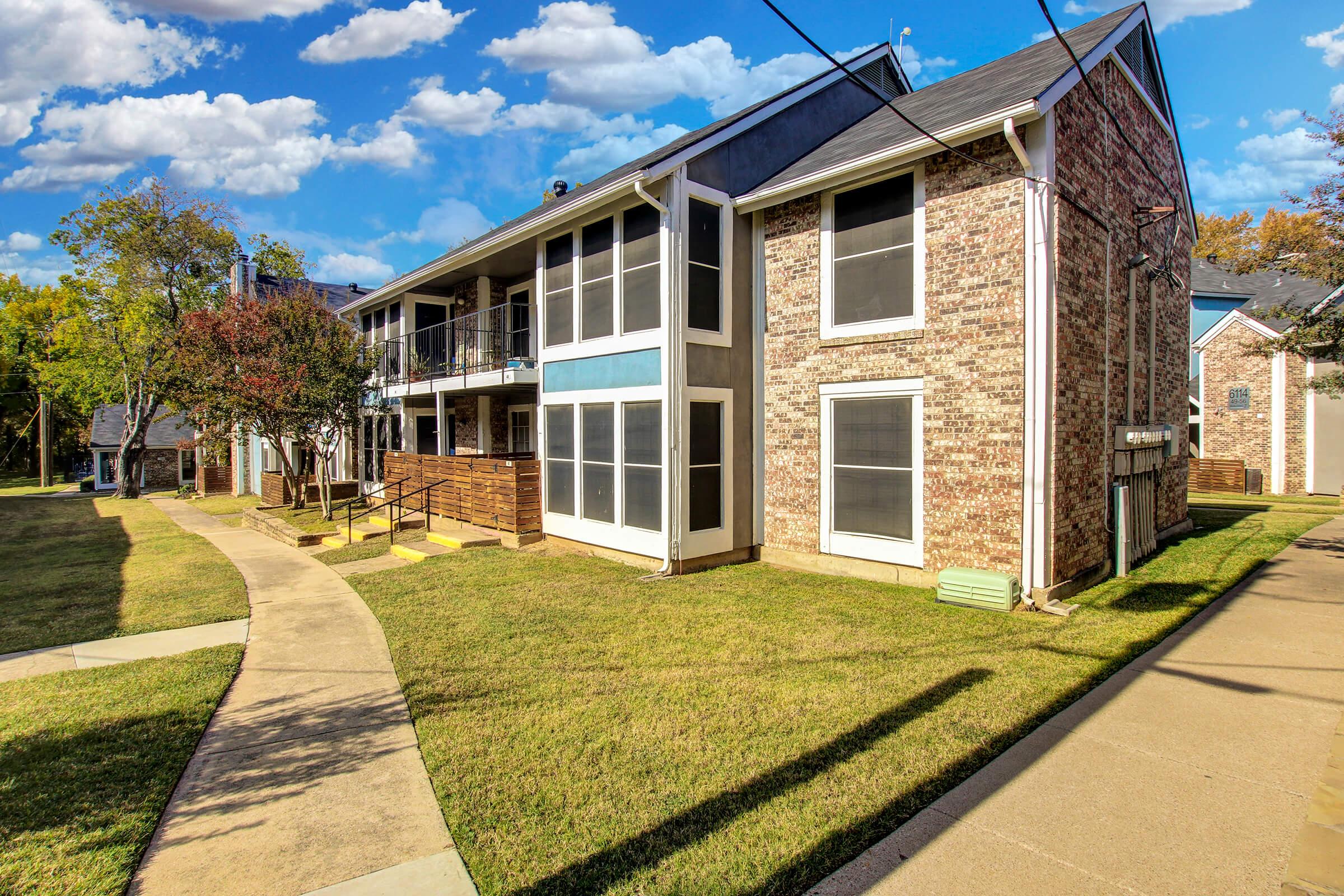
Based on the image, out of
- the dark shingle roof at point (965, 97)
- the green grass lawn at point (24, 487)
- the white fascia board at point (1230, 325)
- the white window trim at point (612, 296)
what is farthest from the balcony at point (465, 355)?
the green grass lawn at point (24, 487)

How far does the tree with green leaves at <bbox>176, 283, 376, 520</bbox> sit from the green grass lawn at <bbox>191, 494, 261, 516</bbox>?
4.96 meters

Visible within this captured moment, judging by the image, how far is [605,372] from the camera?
34.9ft

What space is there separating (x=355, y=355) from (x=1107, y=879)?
16926mm

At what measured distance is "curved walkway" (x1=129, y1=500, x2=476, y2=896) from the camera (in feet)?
10.3

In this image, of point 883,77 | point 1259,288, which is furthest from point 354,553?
point 1259,288

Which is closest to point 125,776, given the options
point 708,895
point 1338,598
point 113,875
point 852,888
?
point 113,875

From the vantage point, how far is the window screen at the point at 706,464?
31.2 ft

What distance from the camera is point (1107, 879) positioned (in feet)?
9.86

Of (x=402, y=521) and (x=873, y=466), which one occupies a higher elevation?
(x=873, y=466)

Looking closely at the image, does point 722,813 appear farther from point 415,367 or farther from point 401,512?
point 415,367

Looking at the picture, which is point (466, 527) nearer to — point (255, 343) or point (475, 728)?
point (255, 343)

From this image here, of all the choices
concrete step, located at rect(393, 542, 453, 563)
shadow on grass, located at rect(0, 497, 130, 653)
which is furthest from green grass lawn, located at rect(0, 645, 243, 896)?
concrete step, located at rect(393, 542, 453, 563)

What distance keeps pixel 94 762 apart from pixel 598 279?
28.0 feet

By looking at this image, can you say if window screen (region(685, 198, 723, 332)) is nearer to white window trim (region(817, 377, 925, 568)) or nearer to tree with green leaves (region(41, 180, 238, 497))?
white window trim (region(817, 377, 925, 568))
